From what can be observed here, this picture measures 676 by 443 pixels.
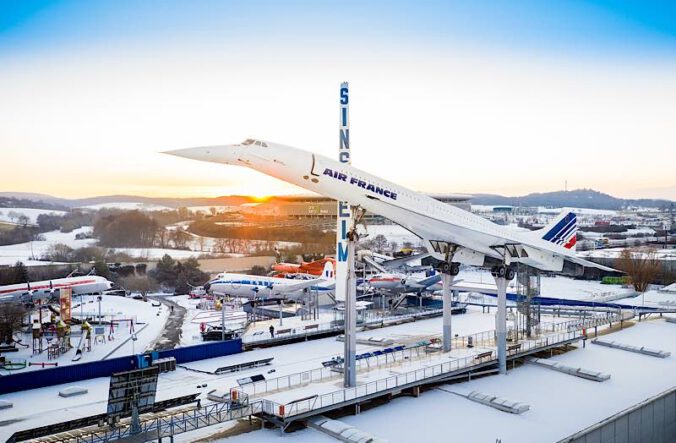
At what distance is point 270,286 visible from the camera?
5075cm

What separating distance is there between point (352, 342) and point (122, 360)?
1218 centimetres

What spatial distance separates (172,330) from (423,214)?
25.8 meters

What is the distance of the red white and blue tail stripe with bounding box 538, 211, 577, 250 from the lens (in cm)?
3322

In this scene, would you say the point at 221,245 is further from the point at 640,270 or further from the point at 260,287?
the point at 640,270

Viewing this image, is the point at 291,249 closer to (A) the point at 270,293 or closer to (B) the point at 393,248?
(B) the point at 393,248

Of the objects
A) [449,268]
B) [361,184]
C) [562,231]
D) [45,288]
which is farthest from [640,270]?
[45,288]

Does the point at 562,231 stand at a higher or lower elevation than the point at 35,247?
higher

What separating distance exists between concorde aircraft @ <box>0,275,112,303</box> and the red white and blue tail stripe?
37882 millimetres

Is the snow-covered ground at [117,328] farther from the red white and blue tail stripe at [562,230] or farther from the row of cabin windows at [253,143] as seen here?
the red white and blue tail stripe at [562,230]

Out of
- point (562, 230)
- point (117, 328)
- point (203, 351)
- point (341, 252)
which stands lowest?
point (117, 328)

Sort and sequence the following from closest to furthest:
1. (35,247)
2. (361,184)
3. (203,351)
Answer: (361,184)
(203,351)
(35,247)

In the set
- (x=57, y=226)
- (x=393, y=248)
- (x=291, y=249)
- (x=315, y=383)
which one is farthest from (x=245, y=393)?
(x=57, y=226)

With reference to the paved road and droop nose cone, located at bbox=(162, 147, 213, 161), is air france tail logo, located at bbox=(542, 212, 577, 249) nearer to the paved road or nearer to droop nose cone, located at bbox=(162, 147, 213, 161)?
droop nose cone, located at bbox=(162, 147, 213, 161)

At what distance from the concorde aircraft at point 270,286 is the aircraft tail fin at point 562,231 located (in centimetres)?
2207
